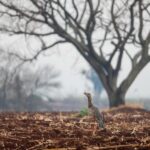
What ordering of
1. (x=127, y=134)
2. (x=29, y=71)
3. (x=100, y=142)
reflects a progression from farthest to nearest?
(x=29, y=71) → (x=127, y=134) → (x=100, y=142)

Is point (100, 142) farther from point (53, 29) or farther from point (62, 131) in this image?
point (53, 29)

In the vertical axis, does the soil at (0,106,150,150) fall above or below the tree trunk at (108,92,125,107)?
below

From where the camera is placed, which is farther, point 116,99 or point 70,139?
point 116,99

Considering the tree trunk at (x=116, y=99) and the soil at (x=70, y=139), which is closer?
the soil at (x=70, y=139)

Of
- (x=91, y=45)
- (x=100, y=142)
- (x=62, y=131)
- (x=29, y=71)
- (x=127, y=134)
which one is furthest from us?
(x=29, y=71)

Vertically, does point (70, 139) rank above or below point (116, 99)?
below

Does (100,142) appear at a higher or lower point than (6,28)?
lower

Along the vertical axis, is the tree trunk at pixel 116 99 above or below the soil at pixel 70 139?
above

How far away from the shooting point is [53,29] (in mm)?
25156

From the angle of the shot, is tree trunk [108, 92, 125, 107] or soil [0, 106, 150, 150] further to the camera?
tree trunk [108, 92, 125, 107]

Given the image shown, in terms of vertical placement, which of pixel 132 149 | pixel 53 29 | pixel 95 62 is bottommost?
pixel 132 149

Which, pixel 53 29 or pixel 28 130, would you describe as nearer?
pixel 28 130

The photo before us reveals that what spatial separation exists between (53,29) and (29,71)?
4709 centimetres

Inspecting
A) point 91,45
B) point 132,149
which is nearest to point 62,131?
point 132,149
